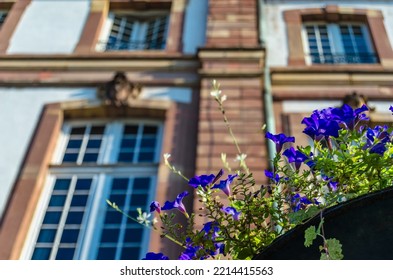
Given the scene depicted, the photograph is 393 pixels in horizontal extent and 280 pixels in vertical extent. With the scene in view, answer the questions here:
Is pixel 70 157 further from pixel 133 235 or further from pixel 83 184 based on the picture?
pixel 133 235

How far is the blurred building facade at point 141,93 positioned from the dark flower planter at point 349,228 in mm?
3435

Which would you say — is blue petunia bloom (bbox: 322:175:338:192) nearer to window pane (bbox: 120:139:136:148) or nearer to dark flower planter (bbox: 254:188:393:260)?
dark flower planter (bbox: 254:188:393:260)

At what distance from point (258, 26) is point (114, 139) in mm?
2817

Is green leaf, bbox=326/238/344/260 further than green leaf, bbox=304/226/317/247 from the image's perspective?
No

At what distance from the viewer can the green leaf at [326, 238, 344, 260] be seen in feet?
6.79

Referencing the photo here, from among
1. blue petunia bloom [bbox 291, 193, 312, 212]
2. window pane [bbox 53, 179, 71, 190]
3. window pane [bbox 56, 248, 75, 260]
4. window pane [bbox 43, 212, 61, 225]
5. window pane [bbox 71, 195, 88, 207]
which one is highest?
window pane [bbox 53, 179, 71, 190]

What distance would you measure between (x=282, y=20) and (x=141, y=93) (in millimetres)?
2886

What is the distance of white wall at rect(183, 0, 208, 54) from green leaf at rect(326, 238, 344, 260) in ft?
19.9

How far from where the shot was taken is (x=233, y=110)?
6.80 metres

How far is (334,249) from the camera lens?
210 cm

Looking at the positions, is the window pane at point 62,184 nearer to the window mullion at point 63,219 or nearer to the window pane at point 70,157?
the window mullion at point 63,219

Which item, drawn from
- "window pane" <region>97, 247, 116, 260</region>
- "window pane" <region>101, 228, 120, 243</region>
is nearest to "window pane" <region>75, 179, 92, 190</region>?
"window pane" <region>101, 228, 120, 243</region>
